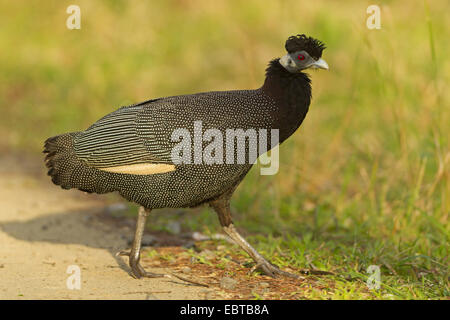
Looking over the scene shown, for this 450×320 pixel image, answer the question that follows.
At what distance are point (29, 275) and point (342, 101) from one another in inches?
185

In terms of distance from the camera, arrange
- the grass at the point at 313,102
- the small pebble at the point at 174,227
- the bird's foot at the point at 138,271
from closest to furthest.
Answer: the bird's foot at the point at 138,271 < the grass at the point at 313,102 < the small pebble at the point at 174,227

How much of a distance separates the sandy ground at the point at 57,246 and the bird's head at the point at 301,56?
54.2 inches

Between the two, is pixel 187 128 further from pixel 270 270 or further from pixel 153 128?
pixel 270 270

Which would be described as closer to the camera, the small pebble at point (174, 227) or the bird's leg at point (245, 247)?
the bird's leg at point (245, 247)

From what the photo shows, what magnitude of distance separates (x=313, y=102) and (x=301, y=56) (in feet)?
12.6

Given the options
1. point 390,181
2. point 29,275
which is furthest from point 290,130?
point 390,181

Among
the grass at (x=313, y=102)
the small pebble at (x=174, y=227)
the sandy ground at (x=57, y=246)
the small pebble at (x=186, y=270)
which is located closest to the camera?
the sandy ground at (x=57, y=246)

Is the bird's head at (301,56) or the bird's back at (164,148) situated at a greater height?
the bird's head at (301,56)

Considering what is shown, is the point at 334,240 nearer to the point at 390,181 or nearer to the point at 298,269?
the point at 298,269

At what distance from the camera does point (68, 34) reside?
366 inches

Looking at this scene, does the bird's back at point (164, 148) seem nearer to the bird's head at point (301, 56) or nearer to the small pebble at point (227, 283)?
the bird's head at point (301, 56)

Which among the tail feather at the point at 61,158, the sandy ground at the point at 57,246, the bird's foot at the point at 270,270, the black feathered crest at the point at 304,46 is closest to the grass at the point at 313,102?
the bird's foot at the point at 270,270

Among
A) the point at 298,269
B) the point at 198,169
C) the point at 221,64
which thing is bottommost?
the point at 298,269

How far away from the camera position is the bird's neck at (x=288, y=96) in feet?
12.2
